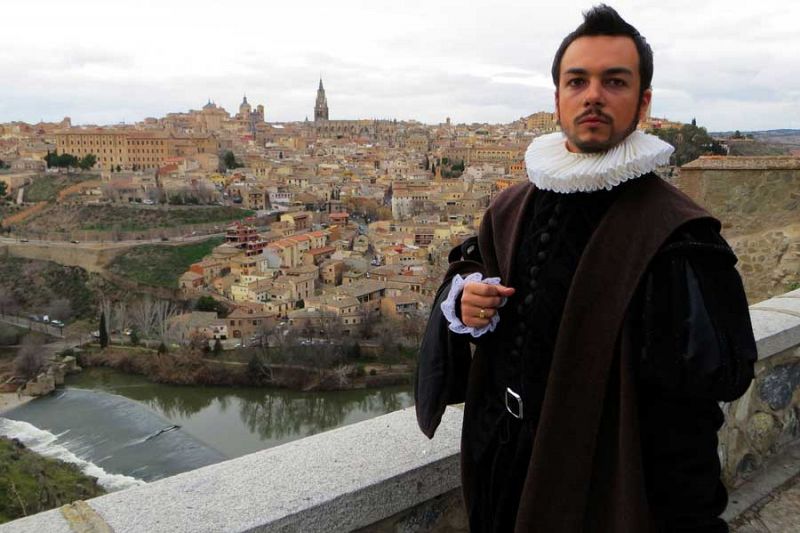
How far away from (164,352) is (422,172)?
30.3 m

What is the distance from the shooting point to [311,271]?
87.0 feet

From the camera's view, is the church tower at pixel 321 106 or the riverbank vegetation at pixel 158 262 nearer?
the riverbank vegetation at pixel 158 262

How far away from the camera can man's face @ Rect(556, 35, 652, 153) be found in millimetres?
798

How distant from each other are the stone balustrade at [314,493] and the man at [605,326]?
23 cm

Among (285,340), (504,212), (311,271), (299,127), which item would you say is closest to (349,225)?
(311,271)

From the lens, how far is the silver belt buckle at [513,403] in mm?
861

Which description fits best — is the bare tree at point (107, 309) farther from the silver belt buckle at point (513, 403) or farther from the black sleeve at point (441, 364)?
the silver belt buckle at point (513, 403)

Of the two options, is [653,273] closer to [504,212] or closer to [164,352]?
[504,212]

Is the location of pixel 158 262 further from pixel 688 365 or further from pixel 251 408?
pixel 688 365

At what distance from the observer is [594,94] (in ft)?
2.60

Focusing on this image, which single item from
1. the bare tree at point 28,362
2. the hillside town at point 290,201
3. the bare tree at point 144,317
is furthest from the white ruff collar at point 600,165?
the bare tree at point 144,317

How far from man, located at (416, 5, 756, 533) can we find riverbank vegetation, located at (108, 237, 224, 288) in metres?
28.7

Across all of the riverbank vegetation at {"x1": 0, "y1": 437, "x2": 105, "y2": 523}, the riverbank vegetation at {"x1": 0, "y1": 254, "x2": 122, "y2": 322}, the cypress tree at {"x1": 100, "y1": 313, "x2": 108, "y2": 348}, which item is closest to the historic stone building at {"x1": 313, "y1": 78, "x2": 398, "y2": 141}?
the riverbank vegetation at {"x1": 0, "y1": 254, "x2": 122, "y2": 322}

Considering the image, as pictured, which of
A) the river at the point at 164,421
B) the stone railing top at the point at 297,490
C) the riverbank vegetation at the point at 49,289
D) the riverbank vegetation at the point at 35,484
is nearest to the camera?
the stone railing top at the point at 297,490
